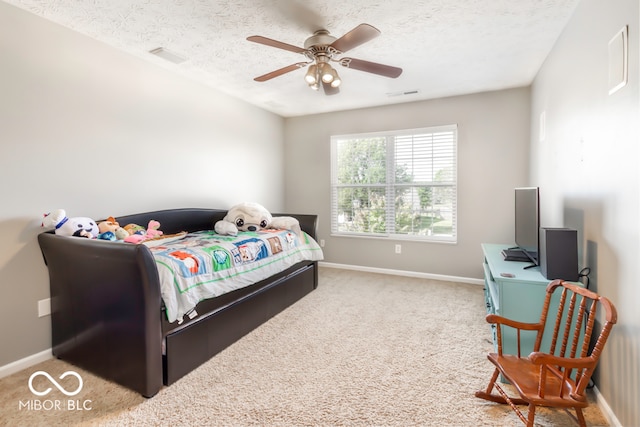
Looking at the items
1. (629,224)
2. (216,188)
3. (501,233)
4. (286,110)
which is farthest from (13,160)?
(501,233)

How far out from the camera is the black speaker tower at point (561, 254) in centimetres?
184

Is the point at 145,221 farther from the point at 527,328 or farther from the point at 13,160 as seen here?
the point at 527,328

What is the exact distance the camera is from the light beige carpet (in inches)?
63.9

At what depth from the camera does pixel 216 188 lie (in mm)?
3816

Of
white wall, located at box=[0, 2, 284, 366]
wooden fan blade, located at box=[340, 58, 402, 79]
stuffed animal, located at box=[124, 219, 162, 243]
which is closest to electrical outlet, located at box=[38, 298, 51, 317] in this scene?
white wall, located at box=[0, 2, 284, 366]

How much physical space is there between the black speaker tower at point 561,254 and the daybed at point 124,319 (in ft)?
6.97

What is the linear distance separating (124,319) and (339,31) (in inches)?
93.6

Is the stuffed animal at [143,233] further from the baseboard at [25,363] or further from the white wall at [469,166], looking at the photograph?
the white wall at [469,166]

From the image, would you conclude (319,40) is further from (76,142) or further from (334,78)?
(76,142)

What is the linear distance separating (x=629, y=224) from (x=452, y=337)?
147cm

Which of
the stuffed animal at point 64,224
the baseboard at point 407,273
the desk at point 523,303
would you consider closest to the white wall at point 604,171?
the desk at point 523,303

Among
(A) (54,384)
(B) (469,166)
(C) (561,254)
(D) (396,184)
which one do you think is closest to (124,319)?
(A) (54,384)

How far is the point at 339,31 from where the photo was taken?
2342 mm

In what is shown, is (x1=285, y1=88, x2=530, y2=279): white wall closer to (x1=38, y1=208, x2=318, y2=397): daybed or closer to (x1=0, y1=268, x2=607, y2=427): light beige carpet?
(x1=0, y1=268, x2=607, y2=427): light beige carpet
